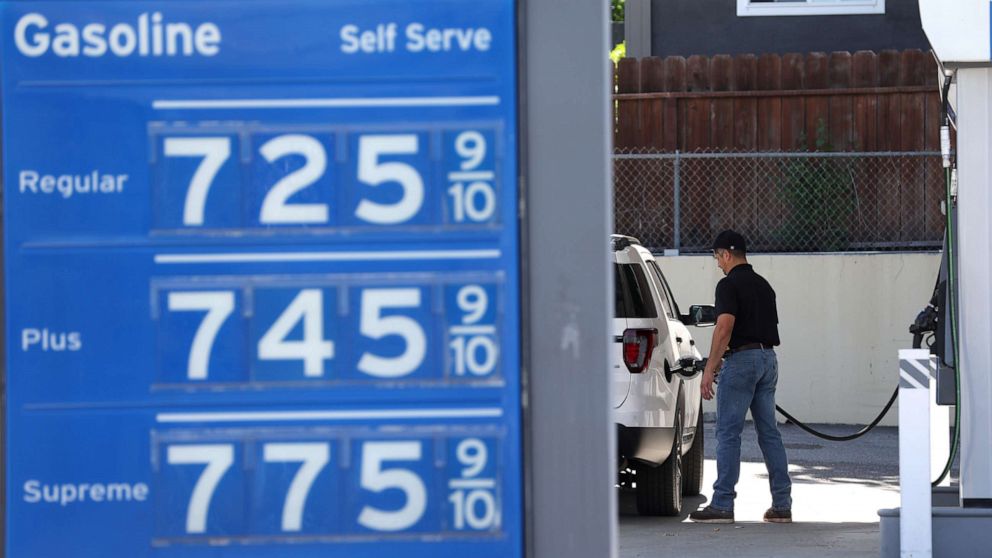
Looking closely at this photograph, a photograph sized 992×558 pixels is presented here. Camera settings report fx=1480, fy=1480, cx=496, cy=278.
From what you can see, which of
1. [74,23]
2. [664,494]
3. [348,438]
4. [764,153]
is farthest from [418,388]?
[764,153]

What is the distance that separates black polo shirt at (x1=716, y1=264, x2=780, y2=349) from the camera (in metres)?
9.65

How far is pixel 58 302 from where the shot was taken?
3445 mm

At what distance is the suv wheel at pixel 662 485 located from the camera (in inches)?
397

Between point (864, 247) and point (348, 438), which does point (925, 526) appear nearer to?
point (348, 438)

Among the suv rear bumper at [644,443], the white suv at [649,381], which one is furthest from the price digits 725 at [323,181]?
the suv rear bumper at [644,443]

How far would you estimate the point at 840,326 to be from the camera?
15.7 meters

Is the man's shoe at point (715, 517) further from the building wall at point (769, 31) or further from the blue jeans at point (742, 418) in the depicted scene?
the building wall at point (769, 31)

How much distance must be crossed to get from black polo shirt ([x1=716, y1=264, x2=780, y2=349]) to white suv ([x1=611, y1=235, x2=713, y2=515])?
17.4 inches

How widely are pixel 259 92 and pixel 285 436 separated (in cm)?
81

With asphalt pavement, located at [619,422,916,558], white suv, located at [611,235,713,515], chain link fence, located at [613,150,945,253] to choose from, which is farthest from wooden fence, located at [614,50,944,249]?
white suv, located at [611,235,713,515]

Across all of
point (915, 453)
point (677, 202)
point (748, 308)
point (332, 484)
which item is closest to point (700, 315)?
point (748, 308)

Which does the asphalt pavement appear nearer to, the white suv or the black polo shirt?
the white suv

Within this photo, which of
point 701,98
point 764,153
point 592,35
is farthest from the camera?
point 701,98

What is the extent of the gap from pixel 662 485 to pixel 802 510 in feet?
3.82
